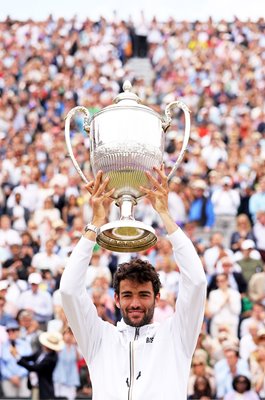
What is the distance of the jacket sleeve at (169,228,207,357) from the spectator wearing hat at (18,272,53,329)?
6569mm

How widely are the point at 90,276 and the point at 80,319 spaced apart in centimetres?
717

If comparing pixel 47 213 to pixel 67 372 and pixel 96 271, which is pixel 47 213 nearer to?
pixel 96 271

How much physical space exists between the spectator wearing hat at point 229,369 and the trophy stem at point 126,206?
5178 mm

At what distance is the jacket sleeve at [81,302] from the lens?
16.1 ft

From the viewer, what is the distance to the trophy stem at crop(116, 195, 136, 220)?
5.08 metres

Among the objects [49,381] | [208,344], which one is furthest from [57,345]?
[208,344]

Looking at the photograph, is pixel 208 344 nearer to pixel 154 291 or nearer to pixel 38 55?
pixel 154 291

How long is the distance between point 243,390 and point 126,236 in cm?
475

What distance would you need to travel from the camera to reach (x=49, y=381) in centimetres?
1030

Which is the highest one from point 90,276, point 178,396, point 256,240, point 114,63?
point 114,63

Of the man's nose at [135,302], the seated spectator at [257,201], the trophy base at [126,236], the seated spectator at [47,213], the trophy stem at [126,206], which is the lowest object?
the man's nose at [135,302]

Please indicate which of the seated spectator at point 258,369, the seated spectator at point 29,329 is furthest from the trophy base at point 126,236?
the seated spectator at point 29,329

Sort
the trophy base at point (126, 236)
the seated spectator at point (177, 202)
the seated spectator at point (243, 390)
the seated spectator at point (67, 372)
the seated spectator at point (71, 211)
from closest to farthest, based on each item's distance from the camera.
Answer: the trophy base at point (126, 236) < the seated spectator at point (243, 390) < the seated spectator at point (67, 372) < the seated spectator at point (71, 211) < the seated spectator at point (177, 202)

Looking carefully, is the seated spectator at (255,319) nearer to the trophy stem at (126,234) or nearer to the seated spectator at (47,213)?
the seated spectator at (47,213)
